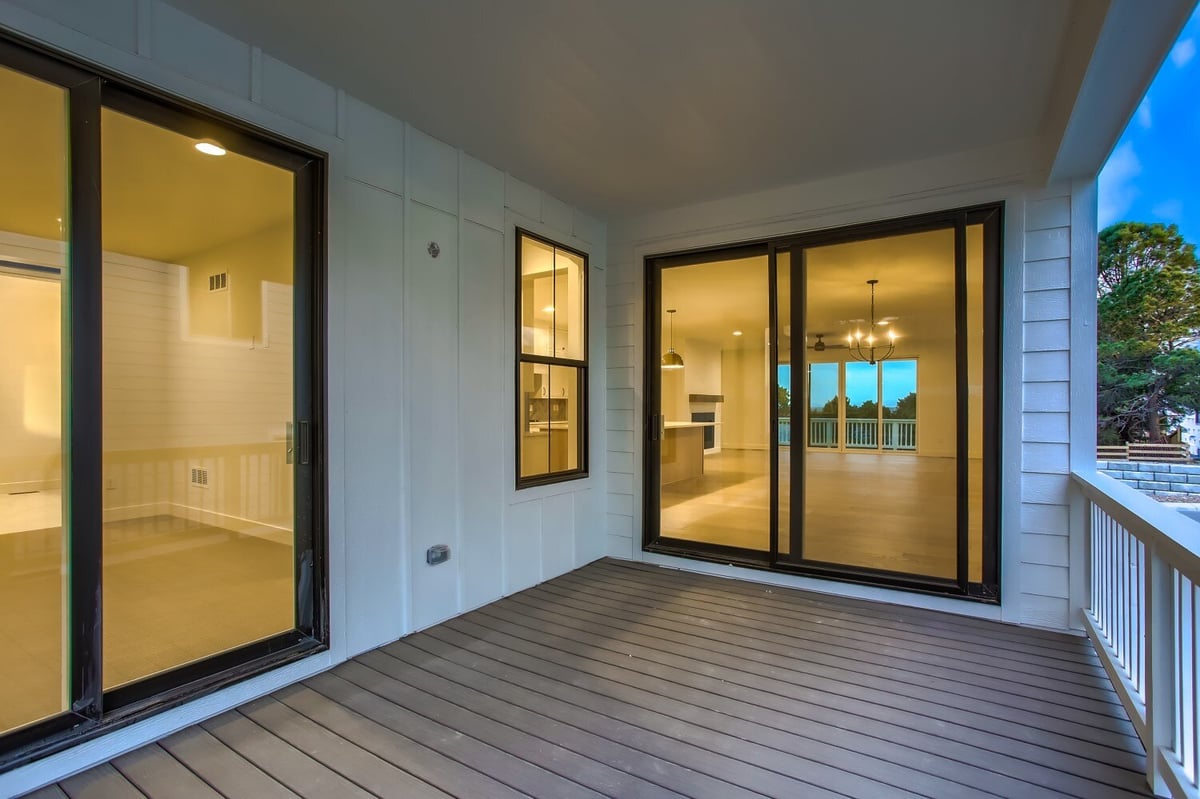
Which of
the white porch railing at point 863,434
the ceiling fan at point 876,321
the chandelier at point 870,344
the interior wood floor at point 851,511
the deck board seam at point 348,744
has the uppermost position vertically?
the ceiling fan at point 876,321

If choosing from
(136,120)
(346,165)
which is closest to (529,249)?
(346,165)

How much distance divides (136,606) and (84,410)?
6.32 ft

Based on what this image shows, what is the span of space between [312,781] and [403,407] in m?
1.65

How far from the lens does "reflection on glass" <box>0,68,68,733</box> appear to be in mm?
1840

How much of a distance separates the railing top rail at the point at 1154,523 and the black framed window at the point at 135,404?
305 centimetres

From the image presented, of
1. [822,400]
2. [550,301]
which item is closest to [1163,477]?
[822,400]

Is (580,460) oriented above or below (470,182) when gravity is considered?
below

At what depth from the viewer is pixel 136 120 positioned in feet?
6.69

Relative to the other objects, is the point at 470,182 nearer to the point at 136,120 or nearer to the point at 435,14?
the point at 435,14

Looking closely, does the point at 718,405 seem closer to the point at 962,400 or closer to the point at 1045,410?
the point at 962,400

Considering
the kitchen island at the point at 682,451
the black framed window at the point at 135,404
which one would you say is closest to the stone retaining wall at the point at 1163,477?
the black framed window at the point at 135,404

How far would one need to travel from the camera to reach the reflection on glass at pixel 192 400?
251 cm

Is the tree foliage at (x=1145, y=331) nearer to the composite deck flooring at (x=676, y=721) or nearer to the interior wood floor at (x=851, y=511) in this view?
the interior wood floor at (x=851, y=511)

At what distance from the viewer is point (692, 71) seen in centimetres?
239
